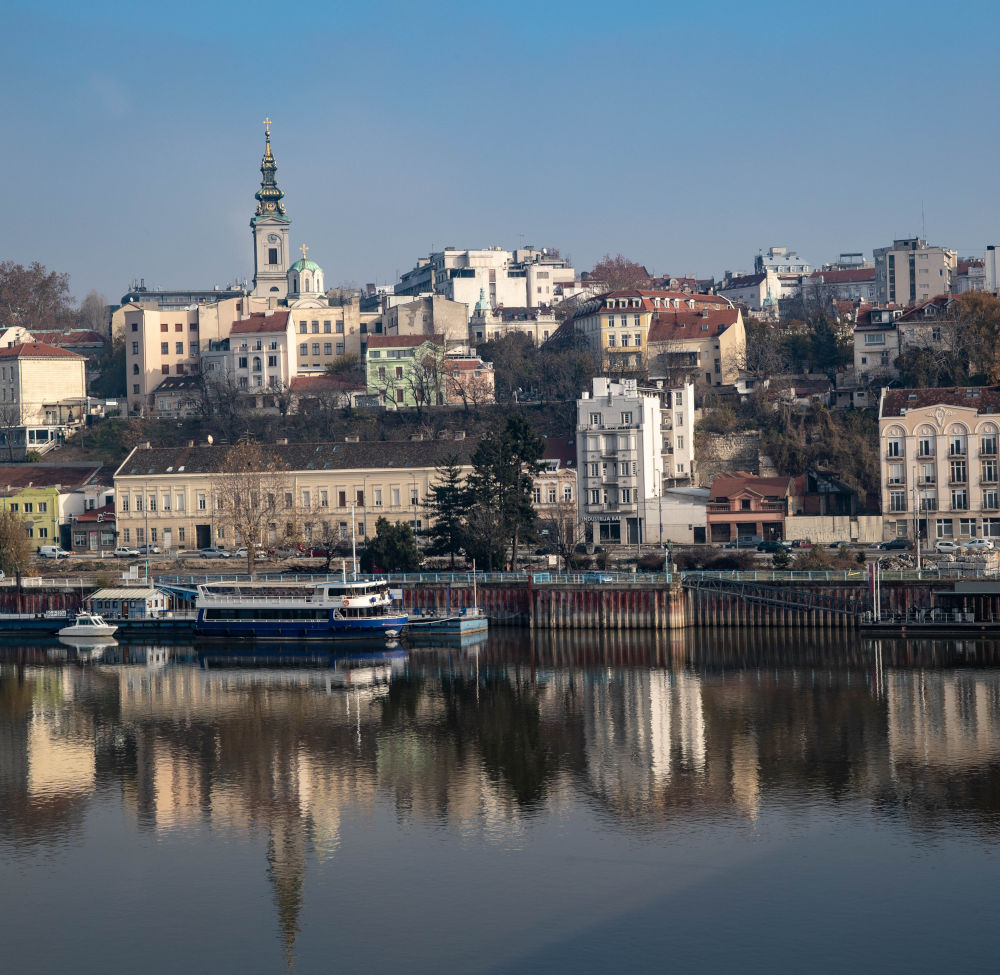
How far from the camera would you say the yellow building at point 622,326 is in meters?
94.9

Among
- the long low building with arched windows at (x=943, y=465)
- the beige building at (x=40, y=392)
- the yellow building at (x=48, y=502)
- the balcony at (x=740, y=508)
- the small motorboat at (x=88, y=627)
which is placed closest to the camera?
the small motorboat at (x=88, y=627)

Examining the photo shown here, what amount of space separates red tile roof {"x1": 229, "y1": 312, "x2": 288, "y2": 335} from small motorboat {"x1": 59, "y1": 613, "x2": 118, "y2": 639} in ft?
137

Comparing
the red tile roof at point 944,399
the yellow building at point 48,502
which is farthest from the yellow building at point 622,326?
the yellow building at point 48,502

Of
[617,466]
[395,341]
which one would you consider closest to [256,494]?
[617,466]

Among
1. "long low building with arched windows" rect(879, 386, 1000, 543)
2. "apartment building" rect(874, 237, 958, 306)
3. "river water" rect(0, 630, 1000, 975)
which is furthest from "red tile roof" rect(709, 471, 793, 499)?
"apartment building" rect(874, 237, 958, 306)

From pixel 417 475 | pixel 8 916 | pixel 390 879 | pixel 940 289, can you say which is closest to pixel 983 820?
pixel 390 879

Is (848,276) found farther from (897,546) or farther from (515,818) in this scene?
(515,818)

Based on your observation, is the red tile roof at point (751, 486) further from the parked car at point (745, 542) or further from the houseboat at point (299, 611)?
the houseboat at point (299, 611)

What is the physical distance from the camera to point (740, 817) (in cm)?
3120

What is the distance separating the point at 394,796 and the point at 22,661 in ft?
87.5

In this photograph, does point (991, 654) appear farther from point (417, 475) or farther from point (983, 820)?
point (417, 475)

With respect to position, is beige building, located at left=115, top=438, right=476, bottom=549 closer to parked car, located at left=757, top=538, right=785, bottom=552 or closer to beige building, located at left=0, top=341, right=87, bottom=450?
parked car, located at left=757, top=538, right=785, bottom=552

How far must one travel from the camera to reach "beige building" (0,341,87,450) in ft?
312

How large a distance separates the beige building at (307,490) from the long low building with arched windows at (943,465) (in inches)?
825
